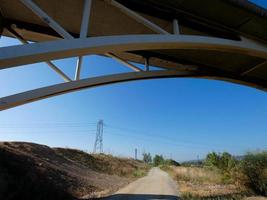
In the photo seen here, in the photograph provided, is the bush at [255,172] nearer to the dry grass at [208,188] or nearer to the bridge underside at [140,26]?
the dry grass at [208,188]

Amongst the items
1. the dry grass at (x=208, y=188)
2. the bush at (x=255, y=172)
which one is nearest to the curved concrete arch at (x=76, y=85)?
the bush at (x=255, y=172)

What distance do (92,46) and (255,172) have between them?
8.34 meters

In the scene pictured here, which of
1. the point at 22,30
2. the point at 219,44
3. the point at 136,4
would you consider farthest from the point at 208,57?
the point at 22,30

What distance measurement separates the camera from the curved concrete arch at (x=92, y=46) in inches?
115

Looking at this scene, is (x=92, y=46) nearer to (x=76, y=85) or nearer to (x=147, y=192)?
(x=76, y=85)

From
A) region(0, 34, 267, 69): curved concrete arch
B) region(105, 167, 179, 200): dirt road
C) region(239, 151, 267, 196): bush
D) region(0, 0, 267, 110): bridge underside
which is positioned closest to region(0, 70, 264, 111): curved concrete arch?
region(0, 0, 267, 110): bridge underside

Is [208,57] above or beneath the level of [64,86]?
above

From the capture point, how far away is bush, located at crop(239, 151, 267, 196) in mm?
8734

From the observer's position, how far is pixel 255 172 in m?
9.09

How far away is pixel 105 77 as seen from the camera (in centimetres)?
564

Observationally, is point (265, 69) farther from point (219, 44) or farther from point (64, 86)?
point (64, 86)

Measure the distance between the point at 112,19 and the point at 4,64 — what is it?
2925 mm

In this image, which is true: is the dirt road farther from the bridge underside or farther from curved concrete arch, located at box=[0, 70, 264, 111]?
the bridge underside

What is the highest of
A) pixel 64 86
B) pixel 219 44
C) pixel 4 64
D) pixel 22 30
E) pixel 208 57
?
pixel 208 57
